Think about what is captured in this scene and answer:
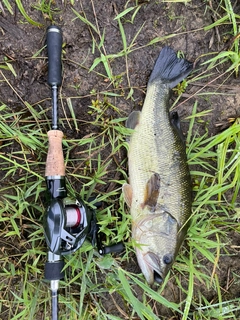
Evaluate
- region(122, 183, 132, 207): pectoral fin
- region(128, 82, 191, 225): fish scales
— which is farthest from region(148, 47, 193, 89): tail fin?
region(122, 183, 132, 207): pectoral fin

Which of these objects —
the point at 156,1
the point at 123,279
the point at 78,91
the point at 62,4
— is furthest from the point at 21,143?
the point at 156,1

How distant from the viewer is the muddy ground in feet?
10.1

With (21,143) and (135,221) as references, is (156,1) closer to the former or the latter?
(21,143)

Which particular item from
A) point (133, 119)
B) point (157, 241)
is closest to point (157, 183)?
point (157, 241)

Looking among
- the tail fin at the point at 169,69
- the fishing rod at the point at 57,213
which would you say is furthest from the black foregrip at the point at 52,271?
the tail fin at the point at 169,69

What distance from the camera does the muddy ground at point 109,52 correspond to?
307cm

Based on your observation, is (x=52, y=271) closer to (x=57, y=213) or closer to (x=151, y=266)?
(x=57, y=213)

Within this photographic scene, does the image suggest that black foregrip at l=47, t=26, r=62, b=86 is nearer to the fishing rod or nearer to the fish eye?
the fishing rod

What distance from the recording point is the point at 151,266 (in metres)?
3.03

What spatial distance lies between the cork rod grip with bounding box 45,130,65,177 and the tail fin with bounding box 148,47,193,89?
978mm

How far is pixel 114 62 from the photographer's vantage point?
3.22 metres

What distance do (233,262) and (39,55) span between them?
256 centimetres

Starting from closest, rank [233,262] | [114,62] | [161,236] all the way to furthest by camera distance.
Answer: [161,236], [114,62], [233,262]

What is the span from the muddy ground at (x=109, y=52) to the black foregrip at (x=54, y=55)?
214mm
